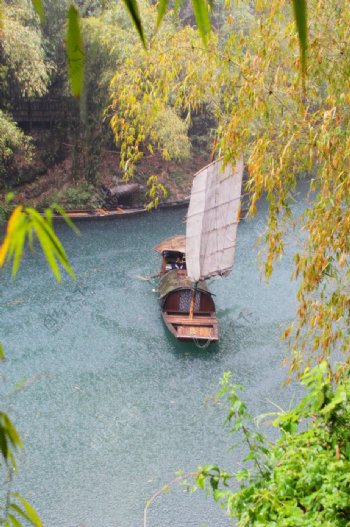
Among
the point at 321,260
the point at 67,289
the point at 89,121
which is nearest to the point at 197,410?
the point at 67,289

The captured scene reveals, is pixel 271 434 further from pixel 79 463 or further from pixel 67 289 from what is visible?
pixel 67 289

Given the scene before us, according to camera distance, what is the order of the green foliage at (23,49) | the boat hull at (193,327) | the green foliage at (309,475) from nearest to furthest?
the green foliage at (309,475) < the boat hull at (193,327) < the green foliage at (23,49)

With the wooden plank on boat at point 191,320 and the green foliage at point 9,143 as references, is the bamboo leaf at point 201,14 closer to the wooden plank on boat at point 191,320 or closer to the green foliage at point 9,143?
the wooden plank on boat at point 191,320

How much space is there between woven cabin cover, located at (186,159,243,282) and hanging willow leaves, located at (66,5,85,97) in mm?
5934

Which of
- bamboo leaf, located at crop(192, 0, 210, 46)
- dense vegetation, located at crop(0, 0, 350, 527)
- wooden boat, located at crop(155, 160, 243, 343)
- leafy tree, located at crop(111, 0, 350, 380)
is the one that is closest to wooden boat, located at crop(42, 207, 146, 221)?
wooden boat, located at crop(155, 160, 243, 343)

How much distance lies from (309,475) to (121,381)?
12.7 ft

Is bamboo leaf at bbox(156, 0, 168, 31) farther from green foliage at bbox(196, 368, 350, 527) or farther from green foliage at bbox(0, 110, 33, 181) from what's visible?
green foliage at bbox(0, 110, 33, 181)

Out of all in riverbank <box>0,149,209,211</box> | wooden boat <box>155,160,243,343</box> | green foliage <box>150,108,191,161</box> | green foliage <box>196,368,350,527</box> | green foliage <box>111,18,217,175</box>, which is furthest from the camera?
riverbank <box>0,149,209,211</box>

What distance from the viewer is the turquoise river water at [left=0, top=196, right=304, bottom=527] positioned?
413 centimetres

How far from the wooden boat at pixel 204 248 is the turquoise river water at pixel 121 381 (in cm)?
23

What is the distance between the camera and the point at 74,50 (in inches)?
22.9

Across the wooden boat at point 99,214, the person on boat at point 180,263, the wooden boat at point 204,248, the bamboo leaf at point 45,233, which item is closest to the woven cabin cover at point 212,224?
the wooden boat at point 204,248

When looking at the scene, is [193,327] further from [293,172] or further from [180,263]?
[293,172]

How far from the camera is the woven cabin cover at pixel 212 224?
6.60 meters
